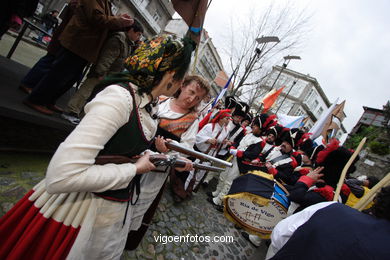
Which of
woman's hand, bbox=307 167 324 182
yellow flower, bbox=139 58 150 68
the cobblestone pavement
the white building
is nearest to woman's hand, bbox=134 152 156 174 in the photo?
yellow flower, bbox=139 58 150 68

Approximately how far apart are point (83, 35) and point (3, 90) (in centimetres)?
142

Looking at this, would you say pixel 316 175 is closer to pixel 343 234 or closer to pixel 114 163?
pixel 343 234

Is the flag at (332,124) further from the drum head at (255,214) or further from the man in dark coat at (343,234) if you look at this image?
the man in dark coat at (343,234)

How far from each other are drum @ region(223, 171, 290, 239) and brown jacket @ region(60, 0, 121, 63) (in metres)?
3.11

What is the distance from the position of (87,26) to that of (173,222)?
3480 mm

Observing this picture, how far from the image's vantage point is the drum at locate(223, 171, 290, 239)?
298cm

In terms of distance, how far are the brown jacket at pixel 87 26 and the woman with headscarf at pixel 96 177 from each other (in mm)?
2026

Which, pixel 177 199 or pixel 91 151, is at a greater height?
pixel 91 151

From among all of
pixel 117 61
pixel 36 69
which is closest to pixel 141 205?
pixel 117 61

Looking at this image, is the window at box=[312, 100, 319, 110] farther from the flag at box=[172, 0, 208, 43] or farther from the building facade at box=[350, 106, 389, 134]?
the flag at box=[172, 0, 208, 43]

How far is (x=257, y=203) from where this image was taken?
3.16 m

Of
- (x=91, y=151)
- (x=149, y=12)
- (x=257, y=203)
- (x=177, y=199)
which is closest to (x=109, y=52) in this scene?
(x=91, y=151)

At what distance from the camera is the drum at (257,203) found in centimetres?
298

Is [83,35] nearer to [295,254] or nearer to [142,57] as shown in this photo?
[142,57]
